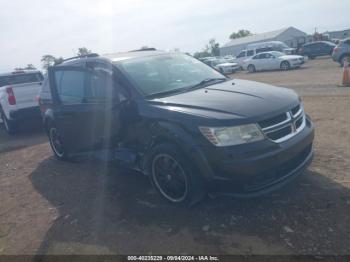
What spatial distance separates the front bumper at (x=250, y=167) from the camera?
3.48 meters

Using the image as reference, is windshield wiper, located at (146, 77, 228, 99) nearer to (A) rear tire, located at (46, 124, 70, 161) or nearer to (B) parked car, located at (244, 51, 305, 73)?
(A) rear tire, located at (46, 124, 70, 161)

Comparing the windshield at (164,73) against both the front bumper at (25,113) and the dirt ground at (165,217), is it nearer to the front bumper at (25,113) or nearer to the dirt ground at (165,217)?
Answer: the dirt ground at (165,217)

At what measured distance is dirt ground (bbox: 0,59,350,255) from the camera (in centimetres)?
338

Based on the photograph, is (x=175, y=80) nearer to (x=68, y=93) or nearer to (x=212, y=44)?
(x=68, y=93)

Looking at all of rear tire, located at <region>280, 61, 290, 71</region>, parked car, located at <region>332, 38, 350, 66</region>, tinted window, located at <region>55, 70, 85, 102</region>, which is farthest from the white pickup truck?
rear tire, located at <region>280, 61, 290, 71</region>

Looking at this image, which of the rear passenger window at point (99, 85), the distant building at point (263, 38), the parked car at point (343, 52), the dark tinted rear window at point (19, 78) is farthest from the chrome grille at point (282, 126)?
the distant building at point (263, 38)

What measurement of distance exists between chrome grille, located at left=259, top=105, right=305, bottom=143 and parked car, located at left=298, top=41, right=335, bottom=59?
30.0 metres

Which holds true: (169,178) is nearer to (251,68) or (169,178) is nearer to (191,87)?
Result: (191,87)

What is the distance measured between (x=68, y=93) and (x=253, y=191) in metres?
3.51

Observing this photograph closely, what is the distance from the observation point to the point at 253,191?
361 centimetres

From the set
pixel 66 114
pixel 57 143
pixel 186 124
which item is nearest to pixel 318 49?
pixel 57 143

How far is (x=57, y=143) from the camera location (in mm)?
6723

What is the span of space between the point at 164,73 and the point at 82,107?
1.34m

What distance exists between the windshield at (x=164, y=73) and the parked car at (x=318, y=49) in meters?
29.0
